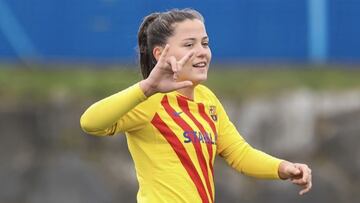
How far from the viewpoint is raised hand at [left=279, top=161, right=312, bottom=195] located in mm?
5031

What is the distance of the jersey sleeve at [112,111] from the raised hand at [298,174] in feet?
2.57

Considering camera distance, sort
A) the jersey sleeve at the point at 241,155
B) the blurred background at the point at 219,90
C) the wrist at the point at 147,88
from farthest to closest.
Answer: the blurred background at the point at 219,90 → the jersey sleeve at the point at 241,155 → the wrist at the point at 147,88

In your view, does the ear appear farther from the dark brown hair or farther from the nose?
the nose

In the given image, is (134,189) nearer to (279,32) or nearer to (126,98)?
(279,32)

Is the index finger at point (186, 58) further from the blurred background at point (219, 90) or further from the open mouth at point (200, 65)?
the blurred background at point (219, 90)

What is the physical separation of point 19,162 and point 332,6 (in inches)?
103

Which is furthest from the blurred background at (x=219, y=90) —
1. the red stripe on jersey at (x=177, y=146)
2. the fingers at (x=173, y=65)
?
the fingers at (x=173, y=65)

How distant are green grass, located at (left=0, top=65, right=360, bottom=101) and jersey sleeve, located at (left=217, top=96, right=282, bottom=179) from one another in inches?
125

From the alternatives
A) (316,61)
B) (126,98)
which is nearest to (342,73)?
(316,61)

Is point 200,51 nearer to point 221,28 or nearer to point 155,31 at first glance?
point 155,31

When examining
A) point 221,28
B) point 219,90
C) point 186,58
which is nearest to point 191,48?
point 186,58

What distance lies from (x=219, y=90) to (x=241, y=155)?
3.21 m

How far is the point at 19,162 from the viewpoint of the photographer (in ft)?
28.8

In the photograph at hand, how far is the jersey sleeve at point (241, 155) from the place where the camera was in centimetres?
533
